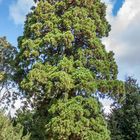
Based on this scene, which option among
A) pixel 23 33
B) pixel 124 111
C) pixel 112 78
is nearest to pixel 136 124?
pixel 124 111

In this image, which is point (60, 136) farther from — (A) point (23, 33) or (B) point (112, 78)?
(A) point (23, 33)

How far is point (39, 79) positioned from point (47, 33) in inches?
126

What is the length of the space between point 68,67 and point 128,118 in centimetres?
1494

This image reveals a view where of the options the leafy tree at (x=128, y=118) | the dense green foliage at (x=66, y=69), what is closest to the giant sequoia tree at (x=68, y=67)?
the dense green foliage at (x=66, y=69)

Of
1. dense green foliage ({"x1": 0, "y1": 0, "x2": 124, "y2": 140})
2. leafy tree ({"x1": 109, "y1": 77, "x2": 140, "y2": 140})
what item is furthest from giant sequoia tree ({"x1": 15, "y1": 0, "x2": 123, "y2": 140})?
leafy tree ({"x1": 109, "y1": 77, "x2": 140, "y2": 140})

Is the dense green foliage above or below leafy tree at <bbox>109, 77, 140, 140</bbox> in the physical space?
below

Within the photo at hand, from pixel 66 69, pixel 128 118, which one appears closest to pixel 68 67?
pixel 66 69

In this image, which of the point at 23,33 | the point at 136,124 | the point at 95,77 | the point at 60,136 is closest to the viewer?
the point at 60,136

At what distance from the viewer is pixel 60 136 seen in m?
22.4

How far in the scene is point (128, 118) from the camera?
121ft

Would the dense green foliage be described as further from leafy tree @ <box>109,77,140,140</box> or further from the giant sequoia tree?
leafy tree @ <box>109,77,140,140</box>

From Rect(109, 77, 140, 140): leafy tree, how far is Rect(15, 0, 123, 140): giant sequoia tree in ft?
37.6

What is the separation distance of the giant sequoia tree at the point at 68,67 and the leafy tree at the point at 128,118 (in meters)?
11.5

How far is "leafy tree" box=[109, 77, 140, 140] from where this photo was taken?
119 feet
